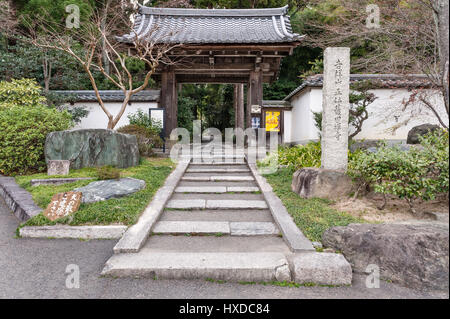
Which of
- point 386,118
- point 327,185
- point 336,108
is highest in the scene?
point 386,118

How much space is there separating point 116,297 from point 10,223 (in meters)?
3.53

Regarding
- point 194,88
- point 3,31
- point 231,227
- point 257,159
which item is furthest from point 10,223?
point 194,88

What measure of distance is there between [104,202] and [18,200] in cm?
185

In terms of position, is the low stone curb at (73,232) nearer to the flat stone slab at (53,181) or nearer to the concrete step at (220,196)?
the concrete step at (220,196)

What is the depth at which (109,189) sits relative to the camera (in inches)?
220

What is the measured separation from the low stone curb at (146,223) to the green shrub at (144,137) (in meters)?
3.09

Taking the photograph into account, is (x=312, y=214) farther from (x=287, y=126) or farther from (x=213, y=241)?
(x=287, y=126)

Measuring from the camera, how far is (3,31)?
45.6ft

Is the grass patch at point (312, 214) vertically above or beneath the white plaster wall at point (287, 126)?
beneath

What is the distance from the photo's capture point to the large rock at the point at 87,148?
7.43 m

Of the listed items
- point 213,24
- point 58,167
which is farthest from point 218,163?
point 213,24

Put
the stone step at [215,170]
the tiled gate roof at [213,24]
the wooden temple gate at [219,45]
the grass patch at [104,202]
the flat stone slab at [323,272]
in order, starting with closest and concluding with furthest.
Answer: the flat stone slab at [323,272]
the grass patch at [104,202]
the stone step at [215,170]
the wooden temple gate at [219,45]
the tiled gate roof at [213,24]

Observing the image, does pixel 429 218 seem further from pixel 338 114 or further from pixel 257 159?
pixel 257 159

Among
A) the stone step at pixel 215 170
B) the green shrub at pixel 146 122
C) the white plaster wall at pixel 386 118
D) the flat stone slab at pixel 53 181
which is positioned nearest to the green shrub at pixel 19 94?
the green shrub at pixel 146 122
